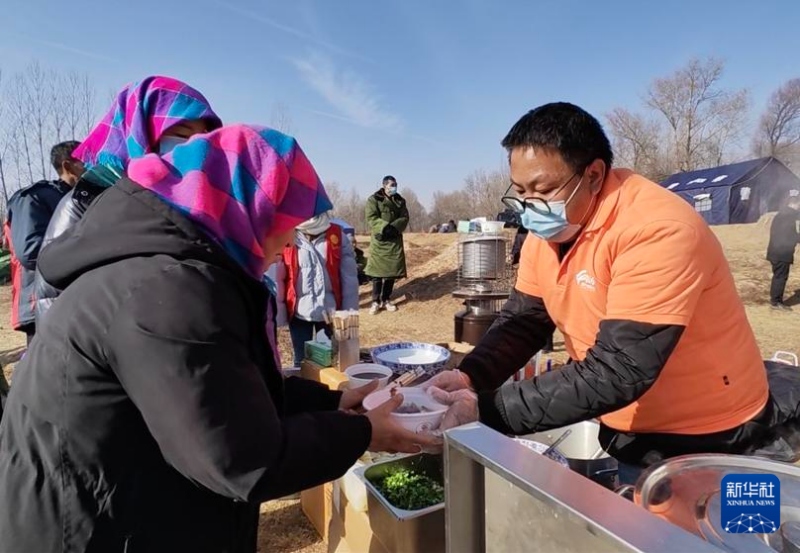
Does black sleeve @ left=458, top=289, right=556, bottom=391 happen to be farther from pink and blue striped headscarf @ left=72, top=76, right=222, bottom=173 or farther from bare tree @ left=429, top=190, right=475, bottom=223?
bare tree @ left=429, top=190, right=475, bottom=223

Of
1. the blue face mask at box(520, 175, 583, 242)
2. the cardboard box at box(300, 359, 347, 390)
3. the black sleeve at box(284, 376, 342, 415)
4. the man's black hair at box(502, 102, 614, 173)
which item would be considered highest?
the man's black hair at box(502, 102, 614, 173)

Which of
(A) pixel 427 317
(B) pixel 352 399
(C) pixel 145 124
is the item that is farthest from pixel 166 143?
(A) pixel 427 317

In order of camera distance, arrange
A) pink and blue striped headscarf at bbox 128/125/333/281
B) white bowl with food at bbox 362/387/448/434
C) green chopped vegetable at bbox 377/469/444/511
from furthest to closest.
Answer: green chopped vegetable at bbox 377/469/444/511, white bowl with food at bbox 362/387/448/434, pink and blue striped headscarf at bbox 128/125/333/281

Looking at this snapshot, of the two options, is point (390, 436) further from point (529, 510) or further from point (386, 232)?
point (386, 232)

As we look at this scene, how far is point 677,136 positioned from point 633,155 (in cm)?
322

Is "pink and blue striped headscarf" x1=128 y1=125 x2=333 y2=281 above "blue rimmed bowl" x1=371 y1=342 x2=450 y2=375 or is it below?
above

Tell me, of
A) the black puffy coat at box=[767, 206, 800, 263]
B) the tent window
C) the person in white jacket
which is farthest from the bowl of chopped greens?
the tent window

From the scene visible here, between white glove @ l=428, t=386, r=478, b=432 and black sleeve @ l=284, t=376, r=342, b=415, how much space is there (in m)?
0.37

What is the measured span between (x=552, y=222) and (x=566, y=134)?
30 cm

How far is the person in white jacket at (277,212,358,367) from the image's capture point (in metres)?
4.54

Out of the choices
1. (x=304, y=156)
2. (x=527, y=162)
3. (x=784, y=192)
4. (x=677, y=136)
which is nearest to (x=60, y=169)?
(x=304, y=156)

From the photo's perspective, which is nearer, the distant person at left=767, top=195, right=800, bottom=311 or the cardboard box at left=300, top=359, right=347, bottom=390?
the cardboard box at left=300, top=359, right=347, bottom=390

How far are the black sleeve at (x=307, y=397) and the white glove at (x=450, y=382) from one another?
0.40 metres

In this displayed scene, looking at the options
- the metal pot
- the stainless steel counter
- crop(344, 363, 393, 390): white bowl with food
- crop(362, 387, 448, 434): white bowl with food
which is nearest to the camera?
the stainless steel counter
